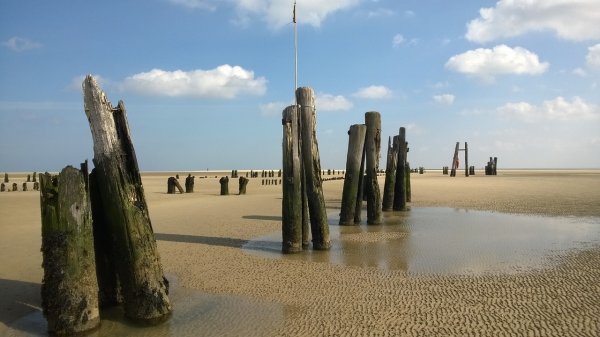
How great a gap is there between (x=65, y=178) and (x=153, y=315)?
6.06ft

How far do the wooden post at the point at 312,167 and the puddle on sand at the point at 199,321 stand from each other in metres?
3.62

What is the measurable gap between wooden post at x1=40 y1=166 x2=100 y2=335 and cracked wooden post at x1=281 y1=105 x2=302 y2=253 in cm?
439

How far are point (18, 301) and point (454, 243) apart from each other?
8188mm

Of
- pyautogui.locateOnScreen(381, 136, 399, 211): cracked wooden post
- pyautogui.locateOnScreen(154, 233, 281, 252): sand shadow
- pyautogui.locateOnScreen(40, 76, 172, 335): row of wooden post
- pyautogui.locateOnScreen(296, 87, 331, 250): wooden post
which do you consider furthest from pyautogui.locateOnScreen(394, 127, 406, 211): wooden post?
pyautogui.locateOnScreen(40, 76, 172, 335): row of wooden post

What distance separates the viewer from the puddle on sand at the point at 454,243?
26.3ft

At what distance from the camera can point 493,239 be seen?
10445mm

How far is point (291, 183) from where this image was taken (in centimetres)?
890

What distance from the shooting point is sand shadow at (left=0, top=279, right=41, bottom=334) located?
531 centimetres

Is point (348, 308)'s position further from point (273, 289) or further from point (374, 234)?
point (374, 234)

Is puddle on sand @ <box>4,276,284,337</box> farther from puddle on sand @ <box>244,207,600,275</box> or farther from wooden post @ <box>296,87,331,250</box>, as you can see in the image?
wooden post @ <box>296,87,331,250</box>

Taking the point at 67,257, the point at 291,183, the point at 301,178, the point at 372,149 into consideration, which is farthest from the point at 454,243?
the point at 67,257

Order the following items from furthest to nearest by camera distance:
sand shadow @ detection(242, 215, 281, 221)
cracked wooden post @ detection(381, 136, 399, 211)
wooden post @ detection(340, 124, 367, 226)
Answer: cracked wooden post @ detection(381, 136, 399, 211)
sand shadow @ detection(242, 215, 281, 221)
wooden post @ detection(340, 124, 367, 226)

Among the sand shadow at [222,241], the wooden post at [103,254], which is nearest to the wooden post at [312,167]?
the sand shadow at [222,241]

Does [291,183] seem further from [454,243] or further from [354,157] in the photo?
[454,243]
